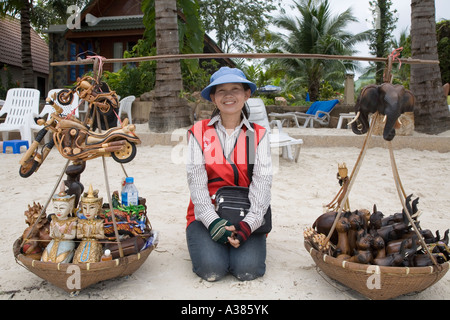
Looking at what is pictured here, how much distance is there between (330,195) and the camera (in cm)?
454

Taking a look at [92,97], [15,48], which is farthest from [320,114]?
[15,48]

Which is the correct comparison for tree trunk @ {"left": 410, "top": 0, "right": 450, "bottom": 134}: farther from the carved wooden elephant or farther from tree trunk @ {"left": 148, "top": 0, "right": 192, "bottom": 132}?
the carved wooden elephant

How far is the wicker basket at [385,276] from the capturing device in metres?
1.97

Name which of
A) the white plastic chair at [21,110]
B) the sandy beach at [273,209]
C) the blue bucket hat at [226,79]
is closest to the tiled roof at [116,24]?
the white plastic chair at [21,110]

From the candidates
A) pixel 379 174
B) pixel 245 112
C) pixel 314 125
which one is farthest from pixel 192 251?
pixel 314 125

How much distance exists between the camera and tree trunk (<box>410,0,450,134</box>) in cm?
689

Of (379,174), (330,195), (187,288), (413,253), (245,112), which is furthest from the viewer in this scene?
(379,174)

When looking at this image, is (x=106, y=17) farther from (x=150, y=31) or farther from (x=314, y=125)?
(x=314, y=125)

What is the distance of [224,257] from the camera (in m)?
2.45

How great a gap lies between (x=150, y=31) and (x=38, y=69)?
14032 mm

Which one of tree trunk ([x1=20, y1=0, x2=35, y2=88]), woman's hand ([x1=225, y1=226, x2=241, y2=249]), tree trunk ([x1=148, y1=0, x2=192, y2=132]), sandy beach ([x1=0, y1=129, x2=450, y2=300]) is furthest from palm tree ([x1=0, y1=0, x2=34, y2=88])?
woman's hand ([x1=225, y1=226, x2=241, y2=249])

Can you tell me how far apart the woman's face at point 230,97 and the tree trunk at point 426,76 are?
18.6ft

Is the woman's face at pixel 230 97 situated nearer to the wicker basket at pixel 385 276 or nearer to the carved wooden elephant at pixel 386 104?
the carved wooden elephant at pixel 386 104

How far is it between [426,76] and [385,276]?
6074 millimetres
